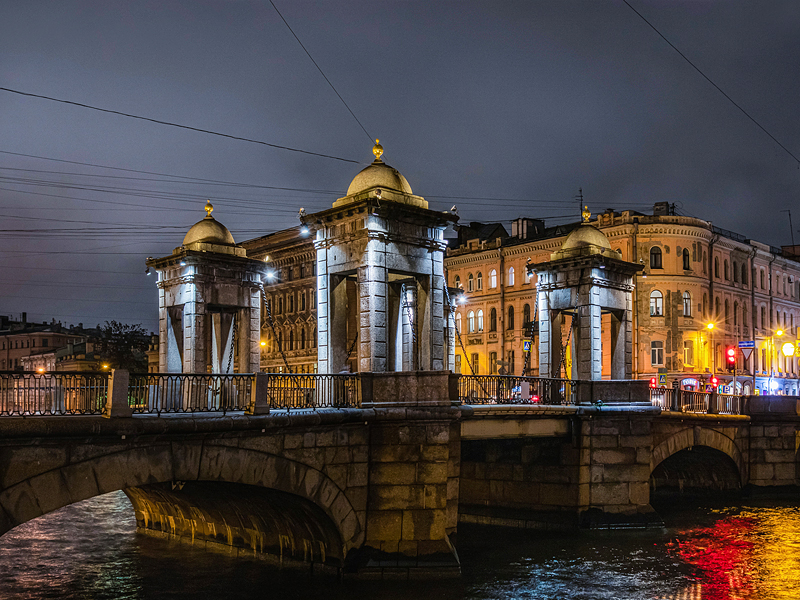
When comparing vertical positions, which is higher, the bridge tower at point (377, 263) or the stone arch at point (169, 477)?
the bridge tower at point (377, 263)

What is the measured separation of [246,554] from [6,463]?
11202mm

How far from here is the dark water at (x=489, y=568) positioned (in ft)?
68.2

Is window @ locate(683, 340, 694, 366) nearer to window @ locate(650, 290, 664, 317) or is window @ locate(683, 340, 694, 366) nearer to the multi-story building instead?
the multi-story building

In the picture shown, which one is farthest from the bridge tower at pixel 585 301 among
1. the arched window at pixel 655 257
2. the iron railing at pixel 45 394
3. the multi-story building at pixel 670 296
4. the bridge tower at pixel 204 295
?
the arched window at pixel 655 257

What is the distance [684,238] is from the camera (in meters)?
58.4

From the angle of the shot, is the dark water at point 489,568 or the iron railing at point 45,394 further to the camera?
the dark water at point 489,568

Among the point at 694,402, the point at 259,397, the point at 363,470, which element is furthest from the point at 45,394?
the point at 694,402

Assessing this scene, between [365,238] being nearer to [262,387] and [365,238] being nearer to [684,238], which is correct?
[262,387]

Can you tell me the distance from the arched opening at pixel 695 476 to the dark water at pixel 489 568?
21.5 ft

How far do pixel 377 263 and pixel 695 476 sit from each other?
2436 cm

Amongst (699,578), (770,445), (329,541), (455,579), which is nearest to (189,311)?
(329,541)

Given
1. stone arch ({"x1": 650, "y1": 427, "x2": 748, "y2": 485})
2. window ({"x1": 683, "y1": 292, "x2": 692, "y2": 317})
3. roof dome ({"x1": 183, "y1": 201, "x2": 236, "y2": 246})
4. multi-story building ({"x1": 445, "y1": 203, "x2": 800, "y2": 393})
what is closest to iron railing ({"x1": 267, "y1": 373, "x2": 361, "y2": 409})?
roof dome ({"x1": 183, "y1": 201, "x2": 236, "y2": 246})

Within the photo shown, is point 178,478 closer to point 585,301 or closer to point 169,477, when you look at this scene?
point 169,477

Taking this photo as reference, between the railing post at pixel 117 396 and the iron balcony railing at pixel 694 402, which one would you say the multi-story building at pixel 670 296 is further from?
the railing post at pixel 117 396
